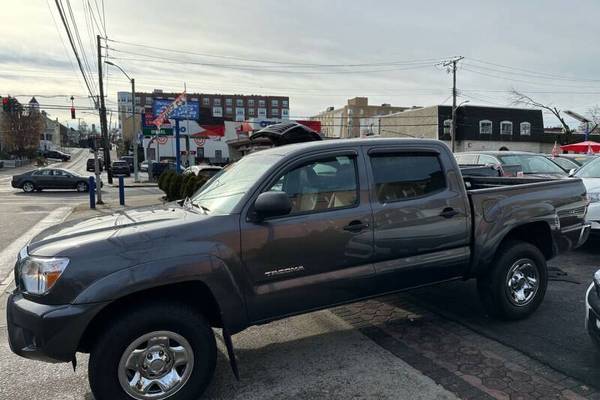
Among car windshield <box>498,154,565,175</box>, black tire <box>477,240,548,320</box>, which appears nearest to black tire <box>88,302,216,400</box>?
black tire <box>477,240,548,320</box>

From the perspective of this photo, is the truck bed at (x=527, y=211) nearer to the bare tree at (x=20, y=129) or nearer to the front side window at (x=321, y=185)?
the front side window at (x=321, y=185)

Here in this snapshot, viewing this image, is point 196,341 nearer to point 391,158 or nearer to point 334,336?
point 334,336

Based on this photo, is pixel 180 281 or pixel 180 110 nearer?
pixel 180 281

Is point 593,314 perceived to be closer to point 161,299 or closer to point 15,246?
point 161,299

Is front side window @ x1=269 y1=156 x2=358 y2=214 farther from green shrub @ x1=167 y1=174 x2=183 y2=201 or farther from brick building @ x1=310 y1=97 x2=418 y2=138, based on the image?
brick building @ x1=310 y1=97 x2=418 y2=138

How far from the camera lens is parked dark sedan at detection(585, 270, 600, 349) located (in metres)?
3.44

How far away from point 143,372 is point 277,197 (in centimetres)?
148

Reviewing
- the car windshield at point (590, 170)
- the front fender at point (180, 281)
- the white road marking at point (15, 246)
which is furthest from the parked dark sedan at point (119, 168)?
the front fender at point (180, 281)

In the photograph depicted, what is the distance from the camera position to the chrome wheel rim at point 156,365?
2986 mm

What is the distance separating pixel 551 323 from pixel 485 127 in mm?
47010

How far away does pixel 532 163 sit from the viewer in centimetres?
1217

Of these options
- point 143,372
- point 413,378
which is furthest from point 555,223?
point 143,372

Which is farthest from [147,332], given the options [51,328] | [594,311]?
[594,311]

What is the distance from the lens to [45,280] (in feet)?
9.38
